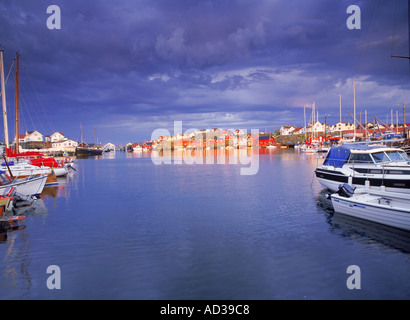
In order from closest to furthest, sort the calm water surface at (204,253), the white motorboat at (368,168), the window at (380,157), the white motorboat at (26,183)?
the calm water surface at (204,253) → the white motorboat at (368,168) → the window at (380,157) → the white motorboat at (26,183)

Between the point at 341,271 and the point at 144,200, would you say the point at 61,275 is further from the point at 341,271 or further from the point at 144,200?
the point at 144,200

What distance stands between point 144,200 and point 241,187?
468 inches

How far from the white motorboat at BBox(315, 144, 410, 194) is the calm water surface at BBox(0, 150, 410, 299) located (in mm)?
3638

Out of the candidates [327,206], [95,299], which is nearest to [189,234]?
[95,299]

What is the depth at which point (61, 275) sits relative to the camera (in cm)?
1134

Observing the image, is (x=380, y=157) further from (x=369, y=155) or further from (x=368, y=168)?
(x=368, y=168)

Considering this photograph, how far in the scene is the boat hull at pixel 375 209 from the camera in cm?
1512

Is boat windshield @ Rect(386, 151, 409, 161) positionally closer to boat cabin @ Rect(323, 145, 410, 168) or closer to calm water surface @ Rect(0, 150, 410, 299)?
boat cabin @ Rect(323, 145, 410, 168)

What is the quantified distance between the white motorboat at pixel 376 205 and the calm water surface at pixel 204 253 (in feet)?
1.71

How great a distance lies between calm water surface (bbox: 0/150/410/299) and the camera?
10.1 meters

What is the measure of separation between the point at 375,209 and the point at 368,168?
7539 millimetres

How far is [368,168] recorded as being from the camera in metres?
22.9
